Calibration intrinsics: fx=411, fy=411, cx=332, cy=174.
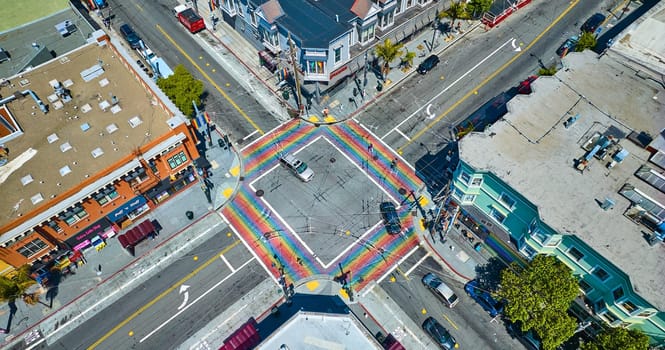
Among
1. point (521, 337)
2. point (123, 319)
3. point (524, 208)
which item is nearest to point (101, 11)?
point (123, 319)

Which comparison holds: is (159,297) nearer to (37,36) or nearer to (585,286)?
(585,286)

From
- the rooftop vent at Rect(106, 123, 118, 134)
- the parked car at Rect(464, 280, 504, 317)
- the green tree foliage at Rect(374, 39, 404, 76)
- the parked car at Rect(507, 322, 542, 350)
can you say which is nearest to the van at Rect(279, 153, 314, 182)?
the green tree foliage at Rect(374, 39, 404, 76)

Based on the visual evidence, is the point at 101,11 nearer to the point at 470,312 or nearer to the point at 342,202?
the point at 342,202

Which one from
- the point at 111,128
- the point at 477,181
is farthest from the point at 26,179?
the point at 477,181

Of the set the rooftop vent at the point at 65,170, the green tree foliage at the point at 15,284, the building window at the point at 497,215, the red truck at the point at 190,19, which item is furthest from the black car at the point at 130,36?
the building window at the point at 497,215


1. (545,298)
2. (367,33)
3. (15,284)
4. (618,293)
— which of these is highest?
(367,33)

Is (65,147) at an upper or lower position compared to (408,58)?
upper
